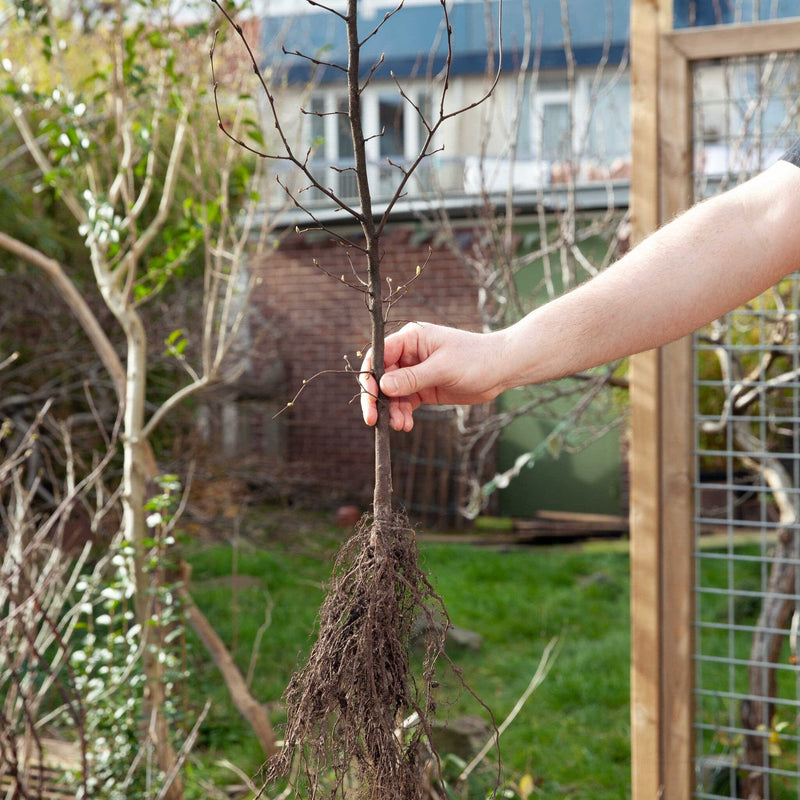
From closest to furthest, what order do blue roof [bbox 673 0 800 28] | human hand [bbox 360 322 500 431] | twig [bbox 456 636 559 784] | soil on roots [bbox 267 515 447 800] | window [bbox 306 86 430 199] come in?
1. soil on roots [bbox 267 515 447 800]
2. human hand [bbox 360 322 500 431]
3. twig [bbox 456 636 559 784]
4. blue roof [bbox 673 0 800 28]
5. window [bbox 306 86 430 199]

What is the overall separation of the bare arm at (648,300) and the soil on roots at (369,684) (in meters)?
0.24

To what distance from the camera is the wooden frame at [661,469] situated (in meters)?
2.35

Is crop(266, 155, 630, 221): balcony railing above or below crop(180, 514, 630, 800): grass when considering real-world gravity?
above

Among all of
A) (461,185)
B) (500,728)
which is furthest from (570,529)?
(500,728)

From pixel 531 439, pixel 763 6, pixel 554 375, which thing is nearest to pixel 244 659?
pixel 554 375

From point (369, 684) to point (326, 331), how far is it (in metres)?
7.71

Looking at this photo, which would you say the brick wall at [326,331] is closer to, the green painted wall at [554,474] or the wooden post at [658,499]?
the green painted wall at [554,474]

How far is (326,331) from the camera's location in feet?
28.5

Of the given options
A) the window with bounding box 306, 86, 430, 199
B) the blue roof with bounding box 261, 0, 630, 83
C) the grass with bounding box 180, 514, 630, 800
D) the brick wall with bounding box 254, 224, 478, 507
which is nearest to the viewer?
the grass with bounding box 180, 514, 630, 800

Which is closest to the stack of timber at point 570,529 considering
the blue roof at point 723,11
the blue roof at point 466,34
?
the blue roof at point 723,11

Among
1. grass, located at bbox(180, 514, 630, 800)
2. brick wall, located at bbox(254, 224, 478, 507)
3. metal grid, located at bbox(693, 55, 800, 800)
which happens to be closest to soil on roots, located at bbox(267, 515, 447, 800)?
metal grid, located at bbox(693, 55, 800, 800)

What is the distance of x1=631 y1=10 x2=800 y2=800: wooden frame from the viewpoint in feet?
7.72

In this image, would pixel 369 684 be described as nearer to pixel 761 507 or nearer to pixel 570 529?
pixel 761 507

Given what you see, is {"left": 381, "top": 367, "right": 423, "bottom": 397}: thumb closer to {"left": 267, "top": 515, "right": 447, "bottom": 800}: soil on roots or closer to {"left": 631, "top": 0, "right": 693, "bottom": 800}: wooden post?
{"left": 267, "top": 515, "right": 447, "bottom": 800}: soil on roots
